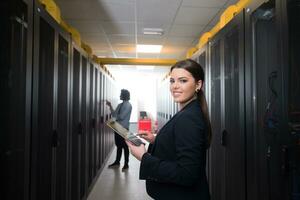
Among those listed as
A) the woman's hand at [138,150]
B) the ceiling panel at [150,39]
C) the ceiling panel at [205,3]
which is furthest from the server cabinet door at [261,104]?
the ceiling panel at [150,39]

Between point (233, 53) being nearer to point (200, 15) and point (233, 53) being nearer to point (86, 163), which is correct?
point (200, 15)

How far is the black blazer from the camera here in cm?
96

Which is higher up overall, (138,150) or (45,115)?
(45,115)

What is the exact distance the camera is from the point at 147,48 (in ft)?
17.8

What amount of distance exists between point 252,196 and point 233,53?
0.99 meters

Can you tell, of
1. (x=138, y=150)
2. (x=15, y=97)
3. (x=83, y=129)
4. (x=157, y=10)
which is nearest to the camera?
(x=138, y=150)

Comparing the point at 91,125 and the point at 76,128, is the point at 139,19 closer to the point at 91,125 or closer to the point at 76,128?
the point at 91,125

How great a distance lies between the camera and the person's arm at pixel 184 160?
96 cm

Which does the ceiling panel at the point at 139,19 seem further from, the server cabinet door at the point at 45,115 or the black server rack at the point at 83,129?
the server cabinet door at the point at 45,115

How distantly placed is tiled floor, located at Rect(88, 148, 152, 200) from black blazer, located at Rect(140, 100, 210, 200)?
235 centimetres

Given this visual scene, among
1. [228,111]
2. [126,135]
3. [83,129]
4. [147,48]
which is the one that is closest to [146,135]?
[126,135]

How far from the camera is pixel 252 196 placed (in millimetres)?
1549

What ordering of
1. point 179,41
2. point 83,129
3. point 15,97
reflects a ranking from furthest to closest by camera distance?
point 179,41
point 83,129
point 15,97

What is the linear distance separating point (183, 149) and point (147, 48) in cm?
465
